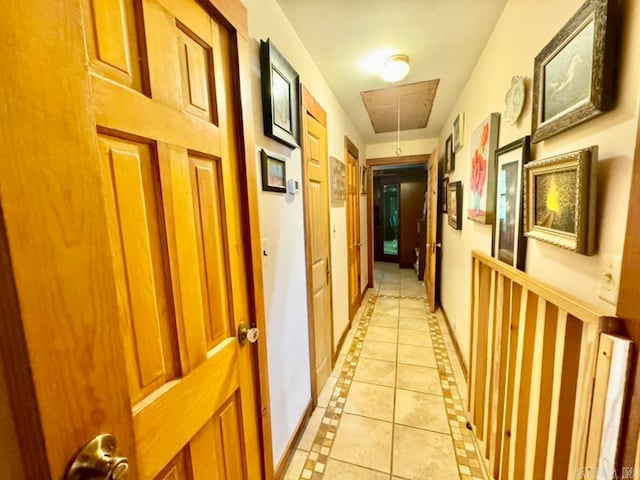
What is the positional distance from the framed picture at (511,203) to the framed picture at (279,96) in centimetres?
112

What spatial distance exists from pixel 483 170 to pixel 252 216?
1619 millimetres

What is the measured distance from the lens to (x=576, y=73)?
855 mm

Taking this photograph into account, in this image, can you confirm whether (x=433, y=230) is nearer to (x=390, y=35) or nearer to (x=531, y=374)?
(x=390, y=35)

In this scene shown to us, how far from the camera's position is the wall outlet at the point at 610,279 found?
Result: 0.70 m

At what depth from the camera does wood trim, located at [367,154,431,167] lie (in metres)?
4.04

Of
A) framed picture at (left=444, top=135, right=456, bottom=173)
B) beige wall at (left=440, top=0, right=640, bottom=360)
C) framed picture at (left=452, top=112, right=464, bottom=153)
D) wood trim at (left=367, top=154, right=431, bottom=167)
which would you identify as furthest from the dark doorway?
beige wall at (left=440, top=0, right=640, bottom=360)

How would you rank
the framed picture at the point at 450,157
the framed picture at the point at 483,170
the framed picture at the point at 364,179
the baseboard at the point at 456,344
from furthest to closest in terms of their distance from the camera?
the framed picture at the point at 364,179, the framed picture at the point at 450,157, the baseboard at the point at 456,344, the framed picture at the point at 483,170

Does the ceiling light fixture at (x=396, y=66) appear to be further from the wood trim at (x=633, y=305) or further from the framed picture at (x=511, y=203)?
the wood trim at (x=633, y=305)

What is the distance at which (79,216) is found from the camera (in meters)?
0.41

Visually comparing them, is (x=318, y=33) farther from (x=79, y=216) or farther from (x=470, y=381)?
(x=470, y=381)

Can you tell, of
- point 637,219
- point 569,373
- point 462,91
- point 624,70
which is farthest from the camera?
point 462,91

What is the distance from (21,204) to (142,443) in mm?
559

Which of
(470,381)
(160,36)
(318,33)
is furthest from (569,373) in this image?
(318,33)

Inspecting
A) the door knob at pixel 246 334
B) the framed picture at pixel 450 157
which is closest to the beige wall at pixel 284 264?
the door knob at pixel 246 334
